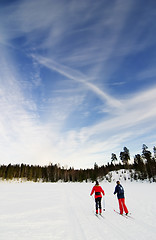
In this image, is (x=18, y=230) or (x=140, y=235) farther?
(x=18, y=230)

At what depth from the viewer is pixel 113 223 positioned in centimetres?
715

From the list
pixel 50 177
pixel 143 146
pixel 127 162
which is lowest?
pixel 50 177

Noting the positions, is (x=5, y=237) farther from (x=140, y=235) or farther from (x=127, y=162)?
(x=127, y=162)

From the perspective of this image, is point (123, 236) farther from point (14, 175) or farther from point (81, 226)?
point (14, 175)

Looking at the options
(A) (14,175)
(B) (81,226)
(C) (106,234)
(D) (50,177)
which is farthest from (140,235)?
(D) (50,177)

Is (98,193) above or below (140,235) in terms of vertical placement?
above

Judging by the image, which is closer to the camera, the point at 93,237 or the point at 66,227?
the point at 93,237

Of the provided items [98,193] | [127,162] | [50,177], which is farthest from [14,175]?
[98,193]

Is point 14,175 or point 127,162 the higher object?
point 127,162

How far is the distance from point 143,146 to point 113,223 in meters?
84.8

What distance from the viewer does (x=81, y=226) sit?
266 inches

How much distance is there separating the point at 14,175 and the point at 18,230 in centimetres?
9448

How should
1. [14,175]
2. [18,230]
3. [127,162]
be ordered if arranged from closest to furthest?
[18,230] < [14,175] < [127,162]

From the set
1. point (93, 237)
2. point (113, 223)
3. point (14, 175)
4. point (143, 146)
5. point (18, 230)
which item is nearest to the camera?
point (93, 237)
